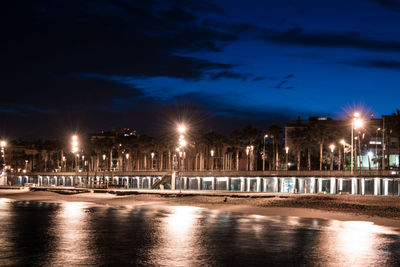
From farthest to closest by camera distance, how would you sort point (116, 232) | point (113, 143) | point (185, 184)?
point (113, 143)
point (185, 184)
point (116, 232)

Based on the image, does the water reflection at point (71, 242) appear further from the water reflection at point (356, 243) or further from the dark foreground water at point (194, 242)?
the water reflection at point (356, 243)

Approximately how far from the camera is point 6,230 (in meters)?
31.0

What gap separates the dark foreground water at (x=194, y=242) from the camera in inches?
814

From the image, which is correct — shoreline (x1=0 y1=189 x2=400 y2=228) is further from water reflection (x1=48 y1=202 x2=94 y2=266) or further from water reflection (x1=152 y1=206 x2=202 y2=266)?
water reflection (x1=48 y1=202 x2=94 y2=266)

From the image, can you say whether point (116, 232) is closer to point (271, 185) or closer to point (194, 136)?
point (271, 185)

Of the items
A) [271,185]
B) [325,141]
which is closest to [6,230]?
[271,185]

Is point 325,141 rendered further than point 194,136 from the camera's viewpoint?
No

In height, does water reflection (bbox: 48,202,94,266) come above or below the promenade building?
below

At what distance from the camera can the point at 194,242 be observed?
1019 inches

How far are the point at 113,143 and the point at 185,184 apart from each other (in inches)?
2185

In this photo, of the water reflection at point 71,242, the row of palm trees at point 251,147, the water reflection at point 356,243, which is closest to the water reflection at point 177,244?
the water reflection at point 71,242

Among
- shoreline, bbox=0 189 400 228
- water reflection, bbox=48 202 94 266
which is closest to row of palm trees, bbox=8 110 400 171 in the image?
shoreline, bbox=0 189 400 228

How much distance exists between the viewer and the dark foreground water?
20672 mm

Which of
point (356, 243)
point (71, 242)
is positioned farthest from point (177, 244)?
point (356, 243)
